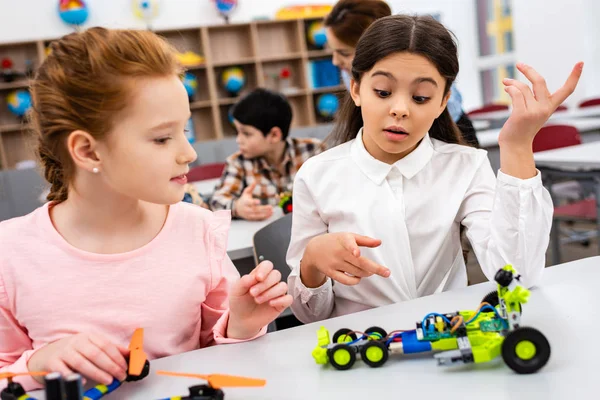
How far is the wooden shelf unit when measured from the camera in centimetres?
623

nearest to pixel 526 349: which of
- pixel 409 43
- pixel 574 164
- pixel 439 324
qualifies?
pixel 439 324

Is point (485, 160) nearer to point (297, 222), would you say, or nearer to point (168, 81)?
point (297, 222)

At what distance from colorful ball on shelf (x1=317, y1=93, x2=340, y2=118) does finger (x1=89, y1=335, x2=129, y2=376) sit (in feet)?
20.2

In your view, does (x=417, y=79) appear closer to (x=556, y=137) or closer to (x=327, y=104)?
(x=556, y=137)

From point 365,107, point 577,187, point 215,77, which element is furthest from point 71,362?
point 215,77

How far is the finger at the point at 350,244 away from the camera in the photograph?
3.02 ft

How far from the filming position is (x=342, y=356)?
799 mm

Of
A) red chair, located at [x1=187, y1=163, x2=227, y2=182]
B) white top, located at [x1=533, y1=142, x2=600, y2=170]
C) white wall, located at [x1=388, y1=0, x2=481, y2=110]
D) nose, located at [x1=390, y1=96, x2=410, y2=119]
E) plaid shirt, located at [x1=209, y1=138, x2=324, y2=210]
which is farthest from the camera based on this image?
white wall, located at [x1=388, y1=0, x2=481, y2=110]

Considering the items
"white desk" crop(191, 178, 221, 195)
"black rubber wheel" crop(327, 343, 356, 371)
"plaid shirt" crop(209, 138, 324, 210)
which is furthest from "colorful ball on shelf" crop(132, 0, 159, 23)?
"black rubber wheel" crop(327, 343, 356, 371)

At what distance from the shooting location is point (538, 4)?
23.7 feet

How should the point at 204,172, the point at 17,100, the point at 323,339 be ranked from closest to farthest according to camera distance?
the point at 323,339 → the point at 204,172 → the point at 17,100

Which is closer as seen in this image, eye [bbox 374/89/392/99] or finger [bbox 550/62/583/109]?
finger [bbox 550/62/583/109]

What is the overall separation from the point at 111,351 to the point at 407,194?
0.72 m

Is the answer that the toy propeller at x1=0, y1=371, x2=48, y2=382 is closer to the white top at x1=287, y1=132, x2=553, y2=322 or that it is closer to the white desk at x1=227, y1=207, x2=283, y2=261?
the white top at x1=287, y1=132, x2=553, y2=322
